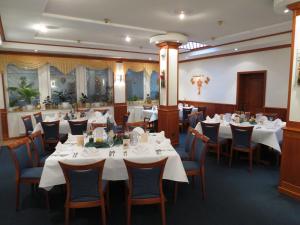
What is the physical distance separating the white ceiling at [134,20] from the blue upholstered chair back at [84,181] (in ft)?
8.30

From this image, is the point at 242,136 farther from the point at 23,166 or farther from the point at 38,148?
the point at 23,166

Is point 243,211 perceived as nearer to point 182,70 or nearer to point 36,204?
point 36,204

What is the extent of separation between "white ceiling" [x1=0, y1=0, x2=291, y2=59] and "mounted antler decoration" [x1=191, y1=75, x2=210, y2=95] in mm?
2709

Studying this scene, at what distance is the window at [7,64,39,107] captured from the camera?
6.99 metres

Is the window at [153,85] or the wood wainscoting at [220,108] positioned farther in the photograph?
the window at [153,85]

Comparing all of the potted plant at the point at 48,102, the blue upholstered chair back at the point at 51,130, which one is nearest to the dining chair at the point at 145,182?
the blue upholstered chair back at the point at 51,130

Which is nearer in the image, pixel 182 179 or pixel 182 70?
pixel 182 179

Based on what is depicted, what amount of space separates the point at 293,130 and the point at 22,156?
13.0ft

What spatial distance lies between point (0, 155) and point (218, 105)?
728 cm

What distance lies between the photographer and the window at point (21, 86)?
699cm

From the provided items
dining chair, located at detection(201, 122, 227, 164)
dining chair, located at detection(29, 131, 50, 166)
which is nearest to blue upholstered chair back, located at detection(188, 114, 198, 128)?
dining chair, located at detection(201, 122, 227, 164)

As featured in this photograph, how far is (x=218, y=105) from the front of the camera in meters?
8.48

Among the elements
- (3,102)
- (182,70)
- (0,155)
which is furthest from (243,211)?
(182,70)

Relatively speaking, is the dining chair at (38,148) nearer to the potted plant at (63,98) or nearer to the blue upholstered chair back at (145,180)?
the blue upholstered chair back at (145,180)
